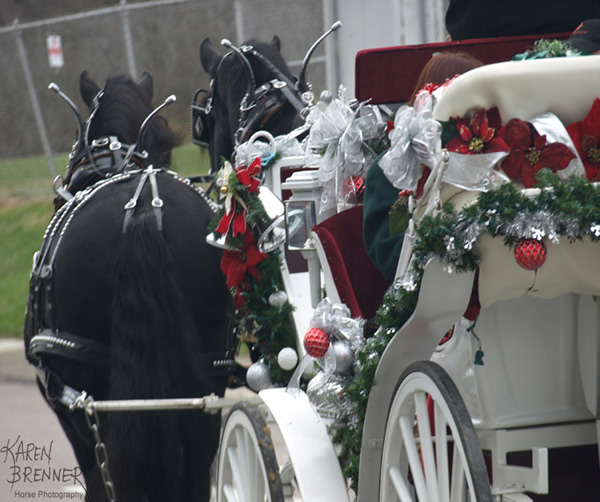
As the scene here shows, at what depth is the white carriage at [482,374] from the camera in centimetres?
177

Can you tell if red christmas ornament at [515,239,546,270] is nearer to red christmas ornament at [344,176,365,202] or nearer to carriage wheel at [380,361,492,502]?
carriage wheel at [380,361,492,502]

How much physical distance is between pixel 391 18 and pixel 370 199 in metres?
4.91

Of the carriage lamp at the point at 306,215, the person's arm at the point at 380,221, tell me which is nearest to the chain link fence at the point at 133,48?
→ the carriage lamp at the point at 306,215

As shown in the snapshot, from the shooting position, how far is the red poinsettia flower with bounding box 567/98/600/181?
179 cm

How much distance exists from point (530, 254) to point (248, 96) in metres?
2.32

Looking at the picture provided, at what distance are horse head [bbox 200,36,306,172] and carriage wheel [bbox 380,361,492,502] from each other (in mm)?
1889

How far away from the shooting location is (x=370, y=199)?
2.20 metres

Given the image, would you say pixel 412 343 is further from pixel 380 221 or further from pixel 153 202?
pixel 153 202

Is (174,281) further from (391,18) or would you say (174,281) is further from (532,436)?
(391,18)

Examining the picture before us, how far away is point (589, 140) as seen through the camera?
1795 mm

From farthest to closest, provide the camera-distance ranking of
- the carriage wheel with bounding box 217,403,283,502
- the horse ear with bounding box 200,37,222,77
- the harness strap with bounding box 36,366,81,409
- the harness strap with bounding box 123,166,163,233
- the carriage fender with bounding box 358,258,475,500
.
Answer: the horse ear with bounding box 200,37,222,77
the harness strap with bounding box 36,366,81,409
the harness strap with bounding box 123,166,163,233
the carriage wheel with bounding box 217,403,283,502
the carriage fender with bounding box 358,258,475,500

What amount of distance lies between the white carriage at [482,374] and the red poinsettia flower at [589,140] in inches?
1.2

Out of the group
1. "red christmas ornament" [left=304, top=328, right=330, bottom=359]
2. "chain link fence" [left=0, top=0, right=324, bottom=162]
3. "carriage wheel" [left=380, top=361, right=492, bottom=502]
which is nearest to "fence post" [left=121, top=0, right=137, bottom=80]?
"chain link fence" [left=0, top=0, right=324, bottom=162]

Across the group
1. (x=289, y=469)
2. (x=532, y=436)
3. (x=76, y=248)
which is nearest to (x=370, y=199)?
(x=532, y=436)
